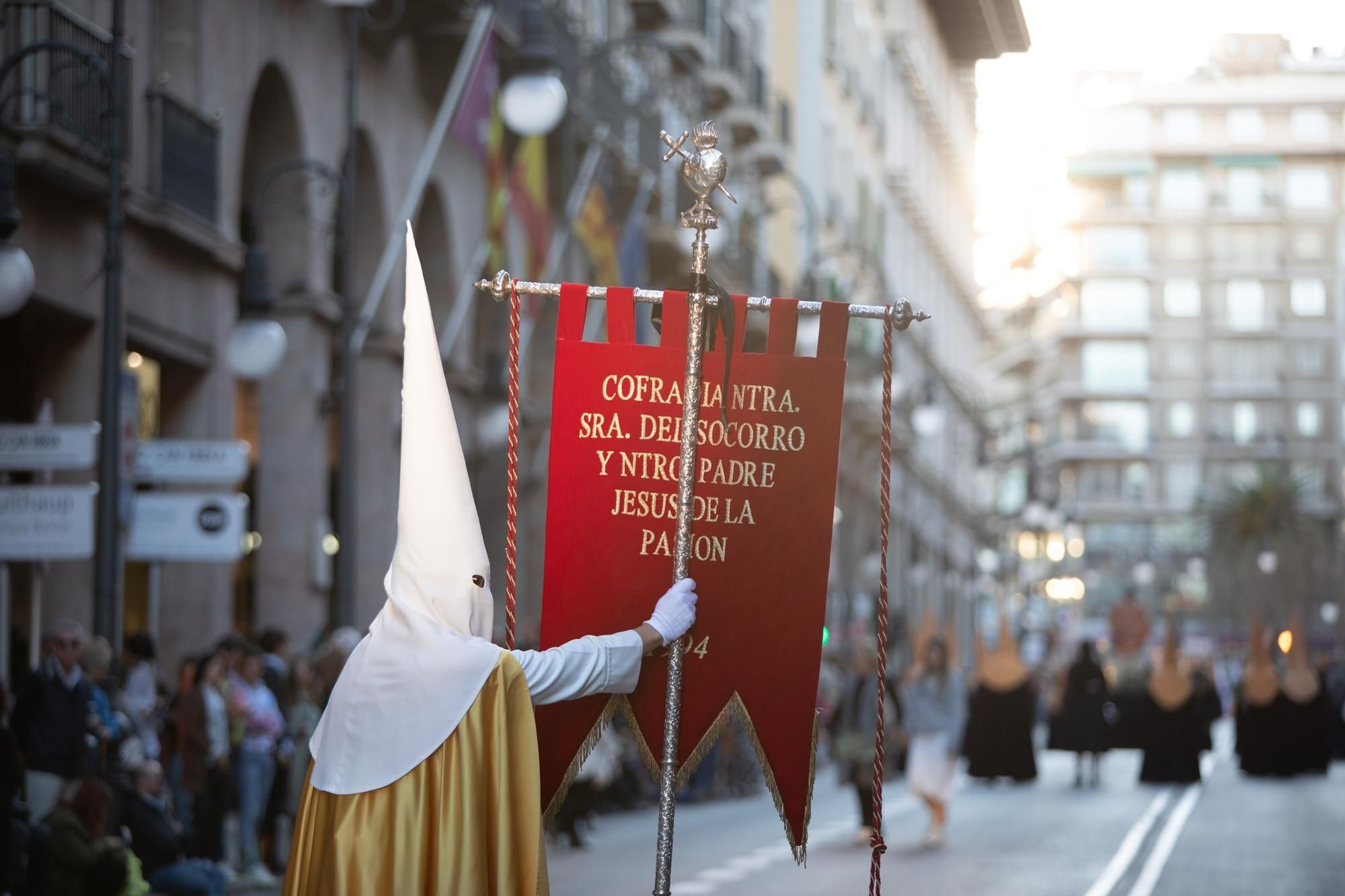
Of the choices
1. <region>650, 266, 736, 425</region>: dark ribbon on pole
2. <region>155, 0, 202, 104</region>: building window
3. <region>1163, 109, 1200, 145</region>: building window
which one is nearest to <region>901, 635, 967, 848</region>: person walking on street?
<region>155, 0, 202, 104</region>: building window

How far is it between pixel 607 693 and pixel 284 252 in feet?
56.2

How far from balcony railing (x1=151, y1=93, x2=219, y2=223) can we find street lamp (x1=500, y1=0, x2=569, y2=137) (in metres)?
2.70

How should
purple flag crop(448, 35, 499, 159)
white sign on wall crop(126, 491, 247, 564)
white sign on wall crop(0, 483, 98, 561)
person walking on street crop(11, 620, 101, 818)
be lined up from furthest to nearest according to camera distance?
purple flag crop(448, 35, 499, 159)
white sign on wall crop(126, 491, 247, 564)
white sign on wall crop(0, 483, 98, 561)
person walking on street crop(11, 620, 101, 818)

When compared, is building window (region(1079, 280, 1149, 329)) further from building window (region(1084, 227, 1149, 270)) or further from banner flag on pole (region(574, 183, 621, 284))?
banner flag on pole (region(574, 183, 621, 284))

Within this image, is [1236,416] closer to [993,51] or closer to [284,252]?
[284,252]

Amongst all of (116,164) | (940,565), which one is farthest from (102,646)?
(940,565)

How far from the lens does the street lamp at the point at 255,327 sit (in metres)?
17.8

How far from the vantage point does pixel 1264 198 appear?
431 feet

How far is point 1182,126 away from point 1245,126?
177 inches

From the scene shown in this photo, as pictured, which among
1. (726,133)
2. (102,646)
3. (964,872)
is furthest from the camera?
(726,133)

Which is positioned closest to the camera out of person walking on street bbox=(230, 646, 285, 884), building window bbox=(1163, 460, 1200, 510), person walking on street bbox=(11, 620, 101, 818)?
person walking on street bbox=(11, 620, 101, 818)

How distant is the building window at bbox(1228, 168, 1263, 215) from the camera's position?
431 ft

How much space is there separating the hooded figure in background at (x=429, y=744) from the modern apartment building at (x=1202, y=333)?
4791 inches

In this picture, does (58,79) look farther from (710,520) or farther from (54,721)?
(710,520)
